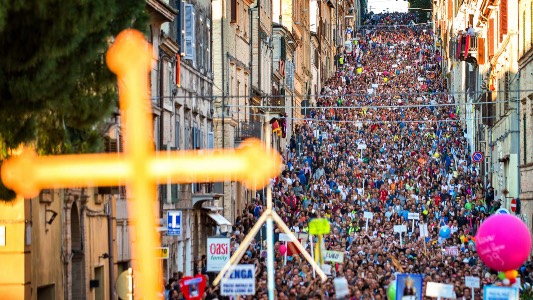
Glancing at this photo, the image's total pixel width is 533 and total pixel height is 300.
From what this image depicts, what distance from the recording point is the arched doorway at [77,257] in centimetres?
2641

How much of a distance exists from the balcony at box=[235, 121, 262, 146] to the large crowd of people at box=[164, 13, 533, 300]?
2.29 m

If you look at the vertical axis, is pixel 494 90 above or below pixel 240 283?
above

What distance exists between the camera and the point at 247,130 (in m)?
52.2

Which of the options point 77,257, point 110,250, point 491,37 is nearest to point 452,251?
point 110,250

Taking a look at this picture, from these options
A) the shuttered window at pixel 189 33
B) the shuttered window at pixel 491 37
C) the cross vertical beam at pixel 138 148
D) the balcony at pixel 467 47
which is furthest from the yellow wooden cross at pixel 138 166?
the balcony at pixel 467 47

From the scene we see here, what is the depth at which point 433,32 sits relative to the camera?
14662cm

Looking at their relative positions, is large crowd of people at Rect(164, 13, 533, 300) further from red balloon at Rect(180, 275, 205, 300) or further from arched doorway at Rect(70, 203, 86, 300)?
arched doorway at Rect(70, 203, 86, 300)

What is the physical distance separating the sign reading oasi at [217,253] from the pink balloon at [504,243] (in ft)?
37.6

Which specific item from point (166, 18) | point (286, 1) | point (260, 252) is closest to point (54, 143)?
point (166, 18)

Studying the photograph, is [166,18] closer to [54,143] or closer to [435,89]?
[54,143]

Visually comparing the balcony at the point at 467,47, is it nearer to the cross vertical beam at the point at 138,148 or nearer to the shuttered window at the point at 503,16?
the shuttered window at the point at 503,16

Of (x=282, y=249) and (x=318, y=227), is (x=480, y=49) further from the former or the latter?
(x=318, y=227)

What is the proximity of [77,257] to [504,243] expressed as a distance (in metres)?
10.8

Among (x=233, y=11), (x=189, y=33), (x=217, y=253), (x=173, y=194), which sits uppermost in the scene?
(x=233, y=11)
